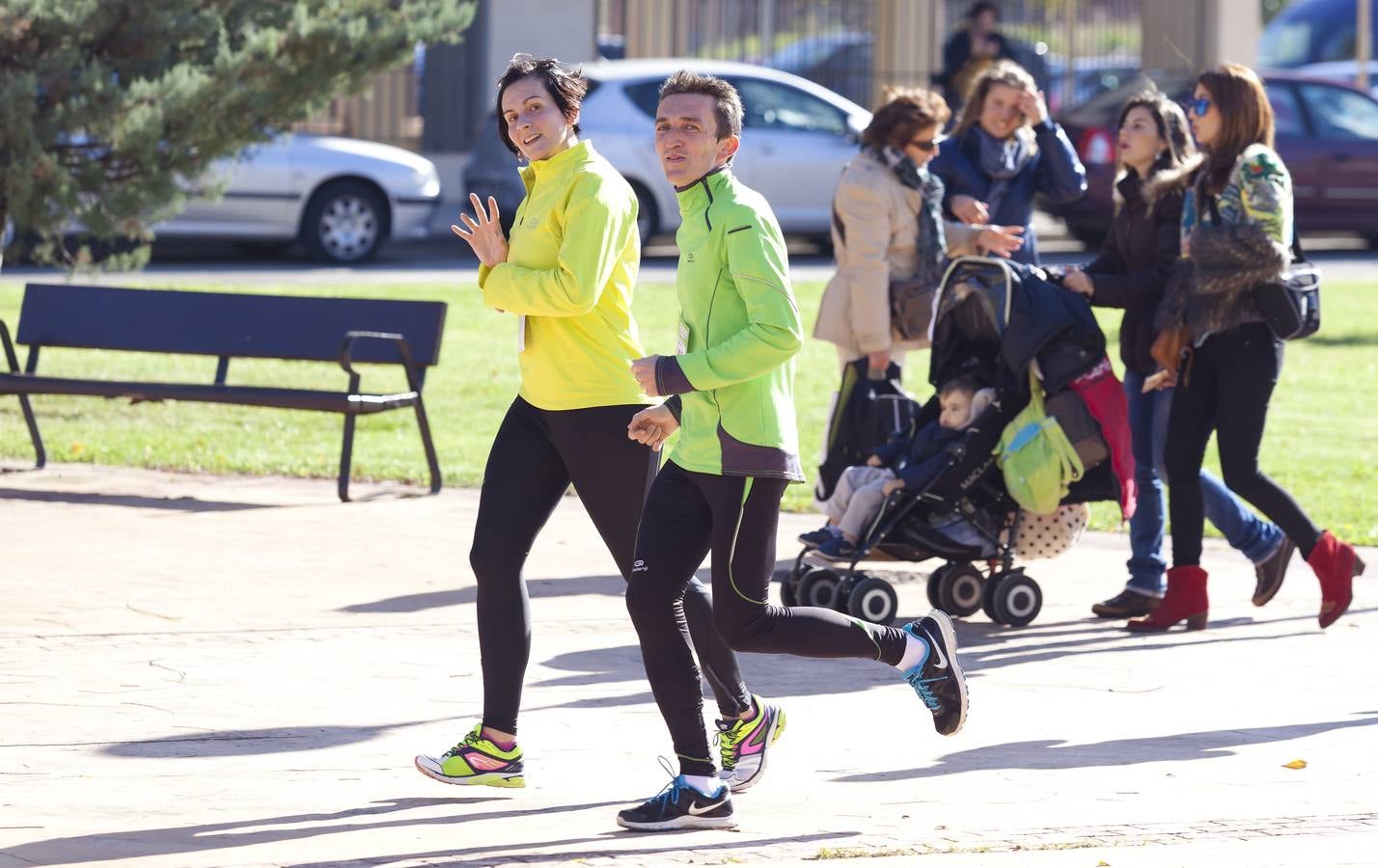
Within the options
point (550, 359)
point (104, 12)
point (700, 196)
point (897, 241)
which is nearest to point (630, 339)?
point (550, 359)

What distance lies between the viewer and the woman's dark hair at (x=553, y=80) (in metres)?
5.46

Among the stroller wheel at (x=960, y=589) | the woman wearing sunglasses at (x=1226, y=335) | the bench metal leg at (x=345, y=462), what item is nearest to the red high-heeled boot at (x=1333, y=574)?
the woman wearing sunglasses at (x=1226, y=335)

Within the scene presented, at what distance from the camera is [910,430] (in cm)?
791

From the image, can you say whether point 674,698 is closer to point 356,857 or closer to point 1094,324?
point 356,857

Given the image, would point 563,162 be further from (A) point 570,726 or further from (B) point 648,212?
(B) point 648,212

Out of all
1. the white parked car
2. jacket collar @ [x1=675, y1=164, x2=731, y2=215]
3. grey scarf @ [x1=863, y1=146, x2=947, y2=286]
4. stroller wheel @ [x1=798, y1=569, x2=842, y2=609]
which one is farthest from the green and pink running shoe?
the white parked car

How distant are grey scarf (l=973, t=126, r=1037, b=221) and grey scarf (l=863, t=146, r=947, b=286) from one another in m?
0.36

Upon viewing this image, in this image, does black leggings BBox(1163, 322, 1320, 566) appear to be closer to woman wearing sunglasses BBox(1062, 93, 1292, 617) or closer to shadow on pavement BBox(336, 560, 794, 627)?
woman wearing sunglasses BBox(1062, 93, 1292, 617)

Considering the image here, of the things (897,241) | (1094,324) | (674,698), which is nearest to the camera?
(674,698)

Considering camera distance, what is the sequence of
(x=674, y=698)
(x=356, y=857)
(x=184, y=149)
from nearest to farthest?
(x=356, y=857) → (x=674, y=698) → (x=184, y=149)

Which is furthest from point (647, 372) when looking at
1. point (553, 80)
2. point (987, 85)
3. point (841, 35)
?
point (841, 35)

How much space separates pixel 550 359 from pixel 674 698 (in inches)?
35.8

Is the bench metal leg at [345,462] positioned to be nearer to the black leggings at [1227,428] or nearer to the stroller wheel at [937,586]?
the stroller wheel at [937,586]

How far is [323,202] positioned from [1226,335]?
1362 centimetres
